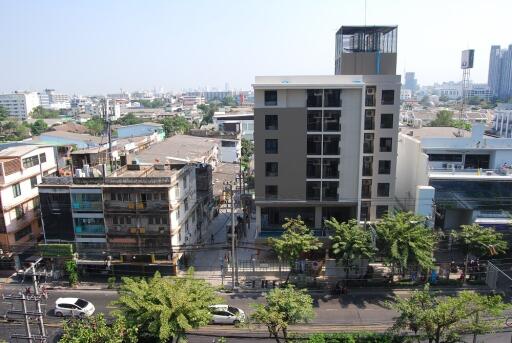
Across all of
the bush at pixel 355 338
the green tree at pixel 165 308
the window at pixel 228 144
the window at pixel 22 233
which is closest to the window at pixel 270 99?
the green tree at pixel 165 308

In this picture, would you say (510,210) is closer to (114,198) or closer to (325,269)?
(325,269)

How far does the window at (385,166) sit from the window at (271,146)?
10269mm

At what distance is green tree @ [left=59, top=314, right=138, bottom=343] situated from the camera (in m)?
18.2

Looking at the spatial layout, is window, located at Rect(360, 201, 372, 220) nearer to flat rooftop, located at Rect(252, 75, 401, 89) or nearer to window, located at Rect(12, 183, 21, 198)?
flat rooftop, located at Rect(252, 75, 401, 89)

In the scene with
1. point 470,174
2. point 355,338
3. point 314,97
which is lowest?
point 355,338

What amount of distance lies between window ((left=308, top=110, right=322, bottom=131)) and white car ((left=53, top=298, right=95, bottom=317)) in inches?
935

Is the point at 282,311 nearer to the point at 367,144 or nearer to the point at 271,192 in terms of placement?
the point at 271,192

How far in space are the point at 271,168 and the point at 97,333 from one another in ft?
75.6

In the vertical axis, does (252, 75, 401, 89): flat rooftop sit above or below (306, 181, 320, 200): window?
above

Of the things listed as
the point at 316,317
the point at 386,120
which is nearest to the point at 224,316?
the point at 316,317

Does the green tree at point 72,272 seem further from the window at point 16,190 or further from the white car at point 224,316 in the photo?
the white car at point 224,316

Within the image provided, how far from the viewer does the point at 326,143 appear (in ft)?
125

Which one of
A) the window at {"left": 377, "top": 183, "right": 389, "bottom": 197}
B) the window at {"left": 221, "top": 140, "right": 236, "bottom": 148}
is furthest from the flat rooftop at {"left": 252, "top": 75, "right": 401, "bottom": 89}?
the window at {"left": 221, "top": 140, "right": 236, "bottom": 148}

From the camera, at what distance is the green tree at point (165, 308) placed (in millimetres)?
19703
